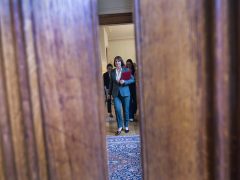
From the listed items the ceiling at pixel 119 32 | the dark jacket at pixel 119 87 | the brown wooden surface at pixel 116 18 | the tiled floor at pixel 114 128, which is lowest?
the tiled floor at pixel 114 128

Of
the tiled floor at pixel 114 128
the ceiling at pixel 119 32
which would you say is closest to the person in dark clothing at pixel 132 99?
the tiled floor at pixel 114 128

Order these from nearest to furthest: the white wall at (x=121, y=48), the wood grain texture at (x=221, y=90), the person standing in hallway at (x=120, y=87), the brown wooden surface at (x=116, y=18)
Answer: the wood grain texture at (x=221, y=90) → the brown wooden surface at (x=116, y=18) → the person standing in hallway at (x=120, y=87) → the white wall at (x=121, y=48)

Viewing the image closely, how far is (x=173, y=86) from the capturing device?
1.33 ft

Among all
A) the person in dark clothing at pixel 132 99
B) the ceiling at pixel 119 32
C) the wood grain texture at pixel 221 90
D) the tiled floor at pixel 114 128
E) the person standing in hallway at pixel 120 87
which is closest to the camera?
the wood grain texture at pixel 221 90

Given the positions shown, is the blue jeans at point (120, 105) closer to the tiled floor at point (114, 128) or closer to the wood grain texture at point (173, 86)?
the tiled floor at point (114, 128)

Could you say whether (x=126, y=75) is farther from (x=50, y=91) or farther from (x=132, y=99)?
(x=50, y=91)

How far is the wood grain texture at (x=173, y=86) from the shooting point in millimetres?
394

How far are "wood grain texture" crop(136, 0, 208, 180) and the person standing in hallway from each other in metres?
2.81

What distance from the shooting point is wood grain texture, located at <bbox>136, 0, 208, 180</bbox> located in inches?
15.5

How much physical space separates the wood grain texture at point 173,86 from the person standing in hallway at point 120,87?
111 inches

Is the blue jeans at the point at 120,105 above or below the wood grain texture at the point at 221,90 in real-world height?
below

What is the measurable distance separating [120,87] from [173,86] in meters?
2.92

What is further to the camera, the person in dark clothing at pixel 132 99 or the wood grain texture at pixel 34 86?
the person in dark clothing at pixel 132 99

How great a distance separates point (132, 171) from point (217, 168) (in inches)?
73.8
